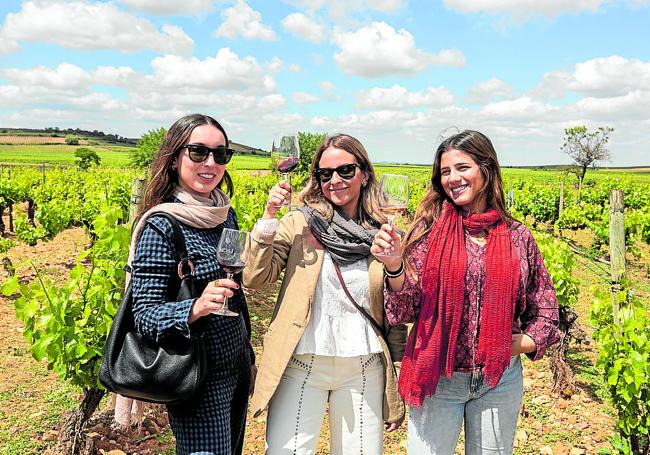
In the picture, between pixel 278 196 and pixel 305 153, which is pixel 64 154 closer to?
pixel 305 153

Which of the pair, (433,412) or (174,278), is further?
(433,412)

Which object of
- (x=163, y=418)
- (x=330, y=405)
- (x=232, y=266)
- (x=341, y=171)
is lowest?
(x=163, y=418)

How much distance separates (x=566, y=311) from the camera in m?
6.00

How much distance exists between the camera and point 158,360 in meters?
1.88

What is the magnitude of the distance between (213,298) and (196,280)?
216 millimetres

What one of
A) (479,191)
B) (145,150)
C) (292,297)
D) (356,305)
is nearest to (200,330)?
(292,297)

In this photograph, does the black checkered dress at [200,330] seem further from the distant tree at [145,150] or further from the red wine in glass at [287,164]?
the distant tree at [145,150]

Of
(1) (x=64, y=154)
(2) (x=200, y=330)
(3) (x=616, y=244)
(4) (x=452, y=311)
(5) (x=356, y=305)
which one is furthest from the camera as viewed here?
(1) (x=64, y=154)

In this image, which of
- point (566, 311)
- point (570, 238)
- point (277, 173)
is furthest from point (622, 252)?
point (570, 238)

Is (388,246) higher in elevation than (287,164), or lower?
lower

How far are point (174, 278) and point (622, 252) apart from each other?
3.68m

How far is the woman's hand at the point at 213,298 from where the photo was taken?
1.79 m

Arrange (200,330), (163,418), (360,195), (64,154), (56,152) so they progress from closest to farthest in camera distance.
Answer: (200,330) < (360,195) < (163,418) < (64,154) < (56,152)

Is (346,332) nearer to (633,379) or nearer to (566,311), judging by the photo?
(633,379)
